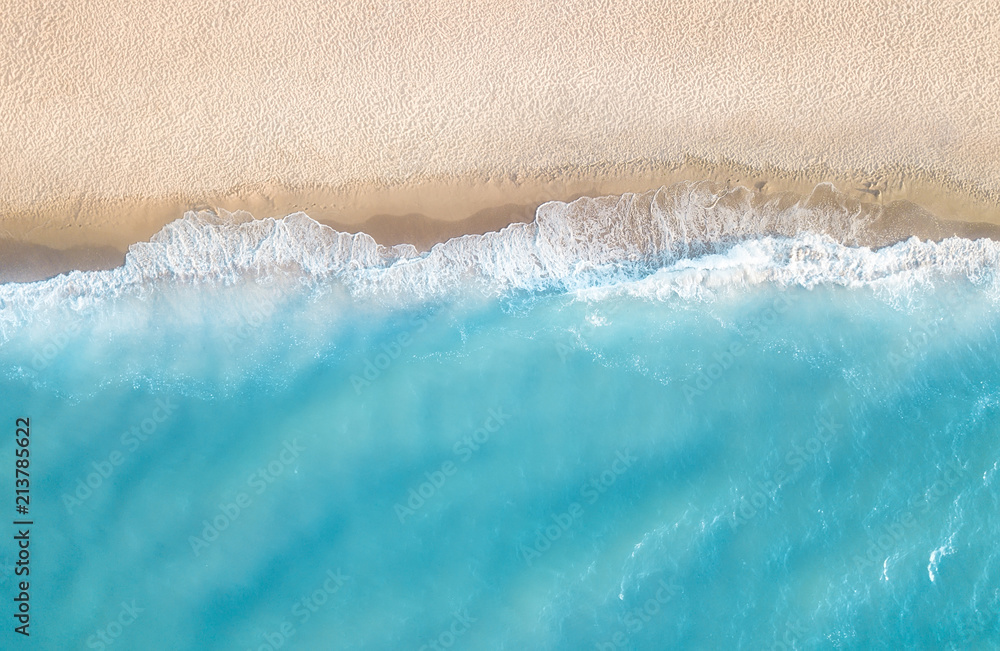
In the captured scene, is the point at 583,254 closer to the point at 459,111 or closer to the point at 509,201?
the point at 509,201

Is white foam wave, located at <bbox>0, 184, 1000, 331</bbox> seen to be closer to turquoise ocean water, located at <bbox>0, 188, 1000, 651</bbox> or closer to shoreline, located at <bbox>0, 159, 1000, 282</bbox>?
turquoise ocean water, located at <bbox>0, 188, 1000, 651</bbox>

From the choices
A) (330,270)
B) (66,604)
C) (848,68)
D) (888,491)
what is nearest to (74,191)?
(330,270)

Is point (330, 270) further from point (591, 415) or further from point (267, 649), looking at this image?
point (267, 649)

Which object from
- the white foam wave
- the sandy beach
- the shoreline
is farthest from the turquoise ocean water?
the sandy beach

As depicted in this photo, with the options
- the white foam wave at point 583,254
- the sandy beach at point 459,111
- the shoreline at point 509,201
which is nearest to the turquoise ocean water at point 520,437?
the white foam wave at point 583,254

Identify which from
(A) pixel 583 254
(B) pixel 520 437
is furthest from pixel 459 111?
(B) pixel 520 437

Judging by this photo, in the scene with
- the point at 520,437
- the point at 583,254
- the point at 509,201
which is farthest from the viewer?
the point at 509,201
